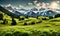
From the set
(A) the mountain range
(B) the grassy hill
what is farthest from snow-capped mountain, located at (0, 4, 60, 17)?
(B) the grassy hill

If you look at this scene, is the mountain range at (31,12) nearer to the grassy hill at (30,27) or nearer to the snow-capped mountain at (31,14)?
the snow-capped mountain at (31,14)

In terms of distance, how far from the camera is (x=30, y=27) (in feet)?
31.0

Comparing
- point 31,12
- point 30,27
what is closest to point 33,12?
point 31,12

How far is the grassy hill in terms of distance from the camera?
30.5 feet

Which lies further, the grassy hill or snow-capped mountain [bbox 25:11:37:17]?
snow-capped mountain [bbox 25:11:37:17]

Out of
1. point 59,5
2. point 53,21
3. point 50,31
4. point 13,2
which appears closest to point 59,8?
point 59,5

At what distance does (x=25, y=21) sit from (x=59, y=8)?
192cm

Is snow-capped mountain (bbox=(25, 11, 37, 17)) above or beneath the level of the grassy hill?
above

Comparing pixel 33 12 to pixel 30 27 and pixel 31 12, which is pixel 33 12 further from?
pixel 30 27

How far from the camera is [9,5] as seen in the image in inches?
389

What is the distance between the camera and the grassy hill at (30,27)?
9305mm

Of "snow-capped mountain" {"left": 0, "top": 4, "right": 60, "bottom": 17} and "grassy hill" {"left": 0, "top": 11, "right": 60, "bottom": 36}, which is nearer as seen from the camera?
"grassy hill" {"left": 0, "top": 11, "right": 60, "bottom": 36}

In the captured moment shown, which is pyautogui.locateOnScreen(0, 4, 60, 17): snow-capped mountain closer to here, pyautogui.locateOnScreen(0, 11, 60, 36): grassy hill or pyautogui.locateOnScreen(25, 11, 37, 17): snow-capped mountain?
pyautogui.locateOnScreen(25, 11, 37, 17): snow-capped mountain

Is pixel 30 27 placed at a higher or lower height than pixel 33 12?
lower
